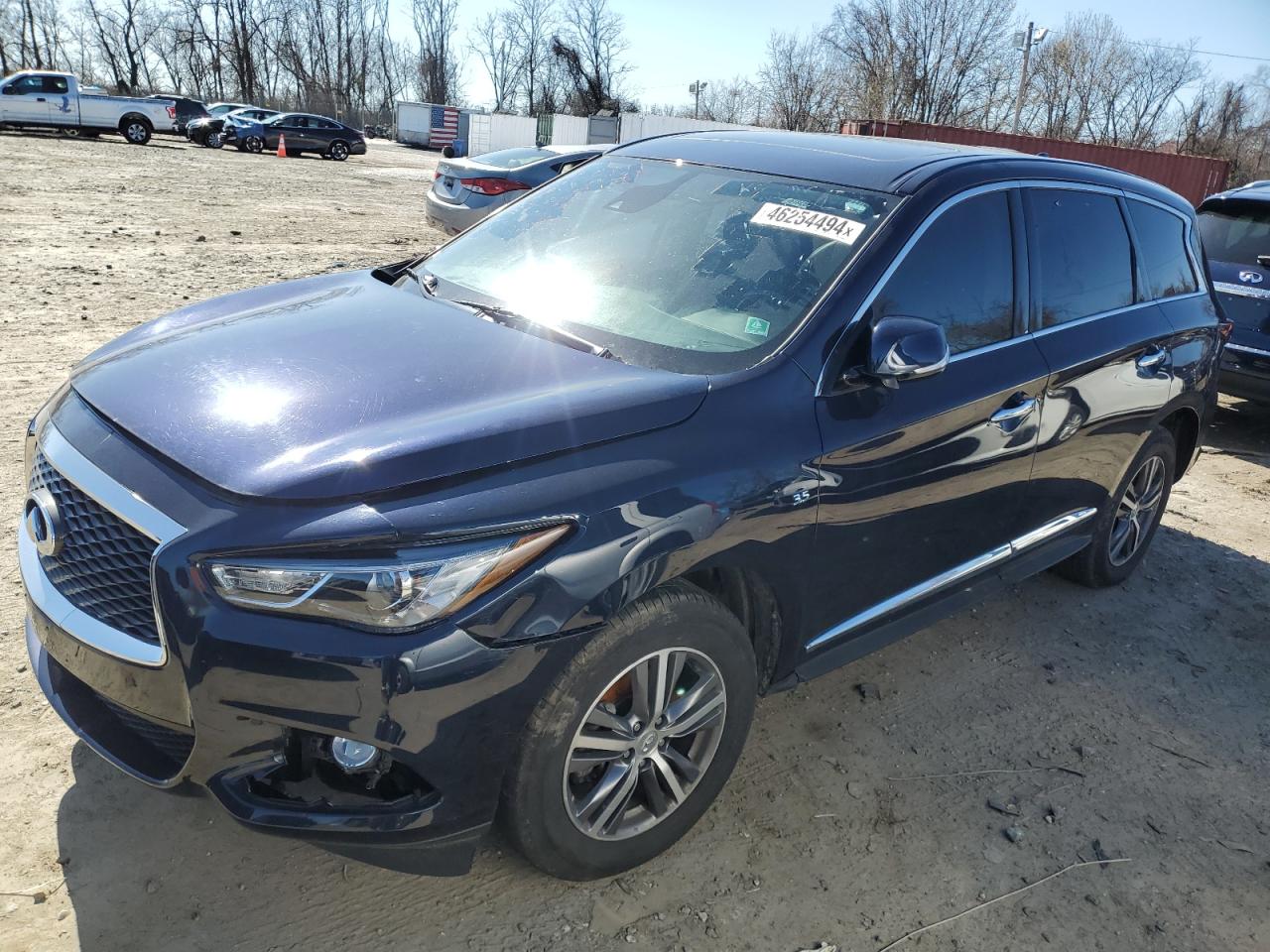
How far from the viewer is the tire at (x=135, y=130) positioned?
31.6 metres

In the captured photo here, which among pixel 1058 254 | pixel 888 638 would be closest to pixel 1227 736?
pixel 888 638

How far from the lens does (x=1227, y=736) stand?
3627 mm

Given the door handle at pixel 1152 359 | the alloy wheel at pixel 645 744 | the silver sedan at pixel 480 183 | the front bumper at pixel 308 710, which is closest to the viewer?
the front bumper at pixel 308 710

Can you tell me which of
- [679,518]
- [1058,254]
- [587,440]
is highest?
[1058,254]

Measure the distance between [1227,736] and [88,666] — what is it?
3.77 m

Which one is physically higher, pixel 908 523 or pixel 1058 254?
pixel 1058 254

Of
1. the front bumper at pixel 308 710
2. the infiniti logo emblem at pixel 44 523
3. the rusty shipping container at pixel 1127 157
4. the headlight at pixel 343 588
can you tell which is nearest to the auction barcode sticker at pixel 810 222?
the front bumper at pixel 308 710

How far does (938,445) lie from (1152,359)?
1.65m

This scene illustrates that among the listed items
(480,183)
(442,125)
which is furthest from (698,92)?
(480,183)

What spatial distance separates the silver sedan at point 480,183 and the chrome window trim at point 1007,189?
744 cm

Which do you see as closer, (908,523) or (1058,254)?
(908,523)

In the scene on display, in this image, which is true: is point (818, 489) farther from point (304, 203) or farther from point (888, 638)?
point (304, 203)

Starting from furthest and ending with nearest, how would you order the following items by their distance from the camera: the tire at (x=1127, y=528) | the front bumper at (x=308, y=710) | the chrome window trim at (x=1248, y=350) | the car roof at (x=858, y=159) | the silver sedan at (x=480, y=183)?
the silver sedan at (x=480, y=183) → the chrome window trim at (x=1248, y=350) → the tire at (x=1127, y=528) → the car roof at (x=858, y=159) → the front bumper at (x=308, y=710)

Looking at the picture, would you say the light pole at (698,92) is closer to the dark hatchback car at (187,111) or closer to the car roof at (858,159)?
the dark hatchback car at (187,111)
